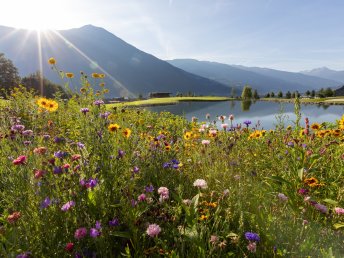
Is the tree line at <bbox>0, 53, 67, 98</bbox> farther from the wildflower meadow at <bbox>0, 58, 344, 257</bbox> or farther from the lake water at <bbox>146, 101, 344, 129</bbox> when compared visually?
the wildflower meadow at <bbox>0, 58, 344, 257</bbox>

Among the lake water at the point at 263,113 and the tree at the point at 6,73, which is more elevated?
the tree at the point at 6,73

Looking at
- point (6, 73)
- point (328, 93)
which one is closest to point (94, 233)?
point (6, 73)

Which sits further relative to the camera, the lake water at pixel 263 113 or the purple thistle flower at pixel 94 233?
the lake water at pixel 263 113

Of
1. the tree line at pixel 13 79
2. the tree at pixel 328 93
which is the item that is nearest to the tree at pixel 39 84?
the tree line at pixel 13 79

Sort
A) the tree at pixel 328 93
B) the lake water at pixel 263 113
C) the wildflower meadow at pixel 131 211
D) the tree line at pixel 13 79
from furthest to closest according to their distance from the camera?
the tree at pixel 328 93
the tree line at pixel 13 79
the lake water at pixel 263 113
the wildflower meadow at pixel 131 211

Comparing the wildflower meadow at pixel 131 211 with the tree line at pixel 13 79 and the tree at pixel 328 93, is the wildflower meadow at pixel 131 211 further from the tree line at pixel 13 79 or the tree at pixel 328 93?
the tree at pixel 328 93

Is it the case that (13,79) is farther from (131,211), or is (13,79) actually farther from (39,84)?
(131,211)

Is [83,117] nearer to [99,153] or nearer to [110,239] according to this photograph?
[99,153]

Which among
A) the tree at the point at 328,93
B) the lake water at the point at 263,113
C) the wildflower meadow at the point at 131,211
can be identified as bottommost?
the lake water at the point at 263,113

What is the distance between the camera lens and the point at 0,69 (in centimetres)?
4550

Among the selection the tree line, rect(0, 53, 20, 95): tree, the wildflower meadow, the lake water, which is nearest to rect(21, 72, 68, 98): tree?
the tree line

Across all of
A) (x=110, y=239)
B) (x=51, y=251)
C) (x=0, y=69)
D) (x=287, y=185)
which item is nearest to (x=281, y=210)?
(x=287, y=185)

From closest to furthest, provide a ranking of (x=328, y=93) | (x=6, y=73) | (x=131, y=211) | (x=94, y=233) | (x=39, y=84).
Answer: (x=94, y=233), (x=131, y=211), (x=6, y=73), (x=39, y=84), (x=328, y=93)

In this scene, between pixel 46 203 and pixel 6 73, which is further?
pixel 6 73
